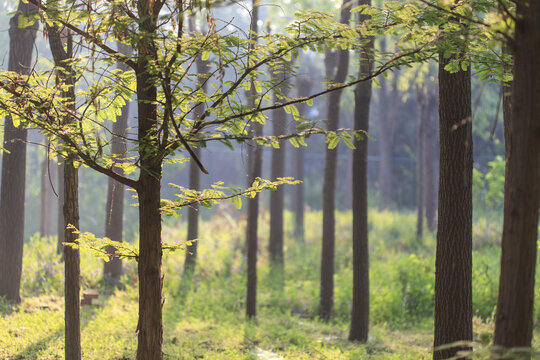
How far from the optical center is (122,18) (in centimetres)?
384

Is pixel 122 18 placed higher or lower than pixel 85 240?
higher

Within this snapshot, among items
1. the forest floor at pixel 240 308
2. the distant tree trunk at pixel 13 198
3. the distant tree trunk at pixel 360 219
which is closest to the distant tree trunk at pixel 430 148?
the forest floor at pixel 240 308

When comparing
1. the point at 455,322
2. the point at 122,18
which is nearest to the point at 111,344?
the point at 455,322

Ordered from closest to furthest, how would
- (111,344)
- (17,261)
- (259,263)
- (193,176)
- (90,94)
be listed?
(90,94) < (111,344) < (17,261) < (193,176) < (259,263)

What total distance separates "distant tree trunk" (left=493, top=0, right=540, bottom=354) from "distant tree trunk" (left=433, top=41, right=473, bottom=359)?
2.24m

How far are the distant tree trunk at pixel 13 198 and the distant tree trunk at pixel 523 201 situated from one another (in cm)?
875

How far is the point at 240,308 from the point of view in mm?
10883

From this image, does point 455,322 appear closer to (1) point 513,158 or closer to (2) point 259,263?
(1) point 513,158

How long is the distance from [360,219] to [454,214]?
3.20 metres

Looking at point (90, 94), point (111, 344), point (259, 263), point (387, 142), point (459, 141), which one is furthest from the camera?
point (387, 142)

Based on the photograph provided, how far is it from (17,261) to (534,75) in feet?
30.7

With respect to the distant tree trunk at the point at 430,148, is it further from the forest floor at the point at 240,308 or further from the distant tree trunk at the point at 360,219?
the distant tree trunk at the point at 360,219

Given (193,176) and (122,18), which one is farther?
(193,176)

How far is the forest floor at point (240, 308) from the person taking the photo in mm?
7711
